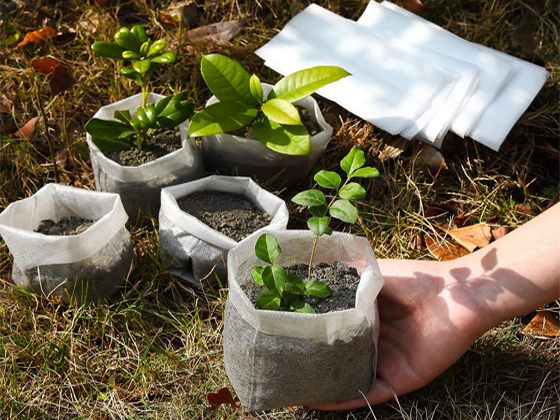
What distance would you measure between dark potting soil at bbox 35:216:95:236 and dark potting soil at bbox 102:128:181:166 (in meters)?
0.19

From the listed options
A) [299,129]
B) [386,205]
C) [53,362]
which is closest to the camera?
[53,362]

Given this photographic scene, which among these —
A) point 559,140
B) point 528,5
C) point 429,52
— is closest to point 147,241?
point 429,52

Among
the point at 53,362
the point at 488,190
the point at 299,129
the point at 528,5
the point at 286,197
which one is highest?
the point at 528,5

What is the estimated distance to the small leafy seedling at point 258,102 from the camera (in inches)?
61.4

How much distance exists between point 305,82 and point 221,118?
0.24 meters

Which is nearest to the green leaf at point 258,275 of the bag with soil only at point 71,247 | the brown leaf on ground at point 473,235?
the bag with soil only at point 71,247

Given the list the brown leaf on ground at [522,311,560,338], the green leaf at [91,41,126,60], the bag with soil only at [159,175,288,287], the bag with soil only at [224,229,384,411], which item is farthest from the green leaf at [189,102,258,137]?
the brown leaf on ground at [522,311,560,338]

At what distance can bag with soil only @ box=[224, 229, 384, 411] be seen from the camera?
1059mm

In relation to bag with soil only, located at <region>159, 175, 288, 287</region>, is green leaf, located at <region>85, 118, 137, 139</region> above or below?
above

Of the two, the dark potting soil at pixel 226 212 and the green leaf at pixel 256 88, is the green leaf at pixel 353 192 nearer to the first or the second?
the dark potting soil at pixel 226 212

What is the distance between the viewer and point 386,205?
1731 millimetres

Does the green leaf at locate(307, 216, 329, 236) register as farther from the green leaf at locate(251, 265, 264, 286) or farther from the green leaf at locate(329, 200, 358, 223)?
the green leaf at locate(251, 265, 264, 286)

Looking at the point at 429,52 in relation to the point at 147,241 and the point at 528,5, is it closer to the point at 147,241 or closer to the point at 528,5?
the point at 528,5

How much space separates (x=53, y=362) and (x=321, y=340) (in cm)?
64
